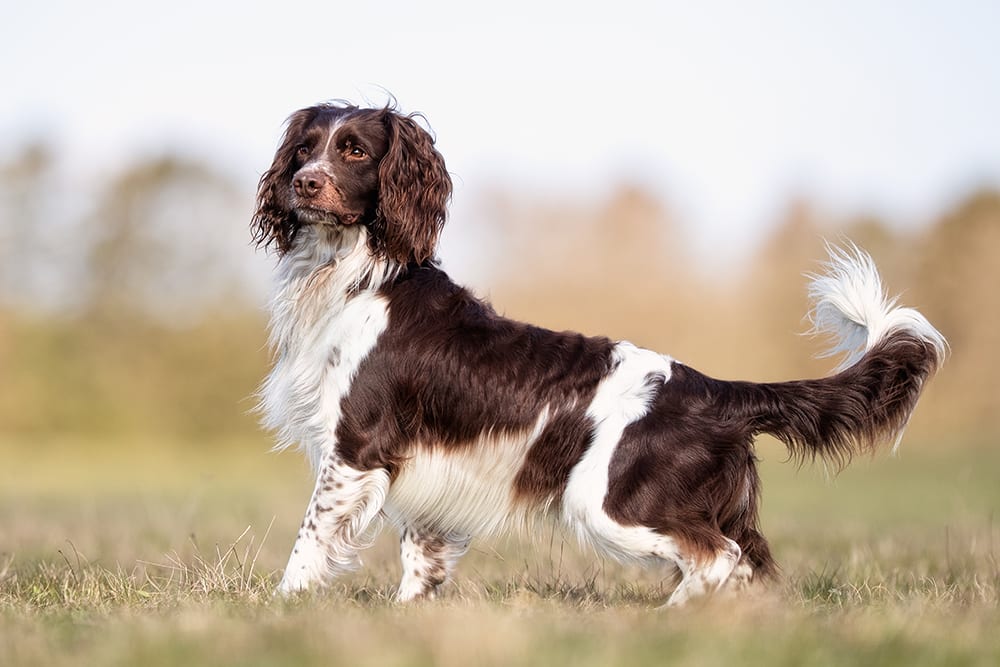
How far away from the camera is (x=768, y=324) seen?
34156 mm

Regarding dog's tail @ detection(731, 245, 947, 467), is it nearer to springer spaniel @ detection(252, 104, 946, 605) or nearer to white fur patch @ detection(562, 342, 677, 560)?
springer spaniel @ detection(252, 104, 946, 605)

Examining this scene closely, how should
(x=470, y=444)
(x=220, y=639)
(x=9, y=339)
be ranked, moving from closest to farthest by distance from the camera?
(x=220, y=639)
(x=470, y=444)
(x=9, y=339)

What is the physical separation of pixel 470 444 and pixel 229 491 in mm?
13620

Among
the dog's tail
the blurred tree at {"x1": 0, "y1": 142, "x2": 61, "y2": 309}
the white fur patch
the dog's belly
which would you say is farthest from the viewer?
the blurred tree at {"x1": 0, "y1": 142, "x2": 61, "y2": 309}

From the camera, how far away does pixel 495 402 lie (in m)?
5.29

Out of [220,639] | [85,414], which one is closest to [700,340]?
[85,414]

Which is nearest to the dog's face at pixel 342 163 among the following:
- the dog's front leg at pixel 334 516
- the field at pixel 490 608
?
the dog's front leg at pixel 334 516

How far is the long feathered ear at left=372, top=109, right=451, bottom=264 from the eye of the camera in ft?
18.1

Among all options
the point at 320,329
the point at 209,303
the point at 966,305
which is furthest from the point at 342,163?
the point at 966,305

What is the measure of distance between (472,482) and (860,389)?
5.77 feet

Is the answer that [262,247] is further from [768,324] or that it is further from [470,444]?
[768,324]

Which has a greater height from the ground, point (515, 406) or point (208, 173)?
point (515, 406)

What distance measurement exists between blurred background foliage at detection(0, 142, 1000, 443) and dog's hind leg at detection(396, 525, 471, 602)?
23936 mm

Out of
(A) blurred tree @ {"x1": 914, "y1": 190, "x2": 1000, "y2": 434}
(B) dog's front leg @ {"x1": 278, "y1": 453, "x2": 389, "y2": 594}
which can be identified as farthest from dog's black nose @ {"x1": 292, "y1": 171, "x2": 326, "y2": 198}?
Answer: (A) blurred tree @ {"x1": 914, "y1": 190, "x2": 1000, "y2": 434}
